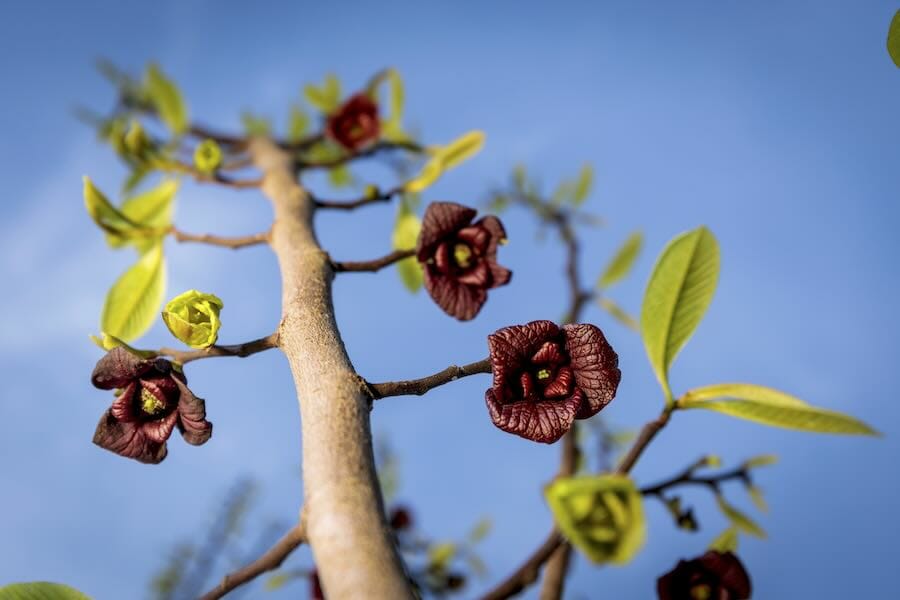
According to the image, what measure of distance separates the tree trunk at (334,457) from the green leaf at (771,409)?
18.8 inches

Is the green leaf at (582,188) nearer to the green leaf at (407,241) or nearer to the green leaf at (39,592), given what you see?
the green leaf at (407,241)

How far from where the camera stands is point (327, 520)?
64 centimetres

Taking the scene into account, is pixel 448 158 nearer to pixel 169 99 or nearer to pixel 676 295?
pixel 676 295

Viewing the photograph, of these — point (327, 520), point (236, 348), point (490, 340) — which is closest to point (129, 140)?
point (236, 348)

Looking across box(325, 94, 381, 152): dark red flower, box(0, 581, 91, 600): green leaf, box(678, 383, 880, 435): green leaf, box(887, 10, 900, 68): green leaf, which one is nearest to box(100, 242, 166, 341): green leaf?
box(0, 581, 91, 600): green leaf

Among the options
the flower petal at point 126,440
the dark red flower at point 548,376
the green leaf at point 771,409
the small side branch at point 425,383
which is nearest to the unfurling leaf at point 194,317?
the flower petal at point 126,440

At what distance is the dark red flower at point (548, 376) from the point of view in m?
0.81

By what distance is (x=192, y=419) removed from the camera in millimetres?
844

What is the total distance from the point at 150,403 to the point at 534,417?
0.47 m

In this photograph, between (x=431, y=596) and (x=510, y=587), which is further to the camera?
(x=431, y=596)

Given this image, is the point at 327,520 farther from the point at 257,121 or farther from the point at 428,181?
the point at 257,121

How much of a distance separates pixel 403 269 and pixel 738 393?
2.79 feet

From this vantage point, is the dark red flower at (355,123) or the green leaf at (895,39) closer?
the green leaf at (895,39)

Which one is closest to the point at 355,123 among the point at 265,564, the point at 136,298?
the point at 136,298
